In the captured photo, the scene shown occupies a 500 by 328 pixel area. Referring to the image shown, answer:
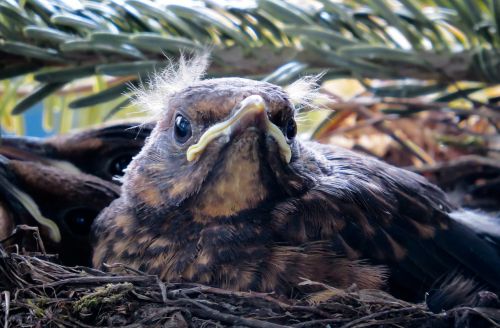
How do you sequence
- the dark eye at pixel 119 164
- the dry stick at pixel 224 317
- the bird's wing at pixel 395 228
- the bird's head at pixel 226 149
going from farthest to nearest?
the dark eye at pixel 119 164
the bird's wing at pixel 395 228
the bird's head at pixel 226 149
the dry stick at pixel 224 317

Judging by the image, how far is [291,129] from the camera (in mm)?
1362

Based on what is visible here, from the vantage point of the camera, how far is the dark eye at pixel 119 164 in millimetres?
1909

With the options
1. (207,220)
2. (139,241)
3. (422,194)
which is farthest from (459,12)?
(139,241)

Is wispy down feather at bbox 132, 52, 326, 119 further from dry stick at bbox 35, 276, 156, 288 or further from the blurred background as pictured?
dry stick at bbox 35, 276, 156, 288

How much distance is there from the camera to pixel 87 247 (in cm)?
176

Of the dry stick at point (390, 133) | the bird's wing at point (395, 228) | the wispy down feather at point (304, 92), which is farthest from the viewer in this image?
the dry stick at point (390, 133)

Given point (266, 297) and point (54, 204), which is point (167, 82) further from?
point (266, 297)

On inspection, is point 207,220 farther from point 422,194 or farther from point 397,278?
point 422,194

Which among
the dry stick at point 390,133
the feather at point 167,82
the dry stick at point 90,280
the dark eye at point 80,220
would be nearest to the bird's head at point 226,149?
the feather at point 167,82

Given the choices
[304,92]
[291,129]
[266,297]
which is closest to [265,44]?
[304,92]

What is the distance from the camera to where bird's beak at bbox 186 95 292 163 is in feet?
3.92

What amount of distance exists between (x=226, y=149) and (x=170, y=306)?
282 mm

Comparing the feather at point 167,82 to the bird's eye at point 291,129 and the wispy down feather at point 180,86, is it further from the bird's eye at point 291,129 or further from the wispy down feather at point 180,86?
the bird's eye at point 291,129

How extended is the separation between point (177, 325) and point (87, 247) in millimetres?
711
